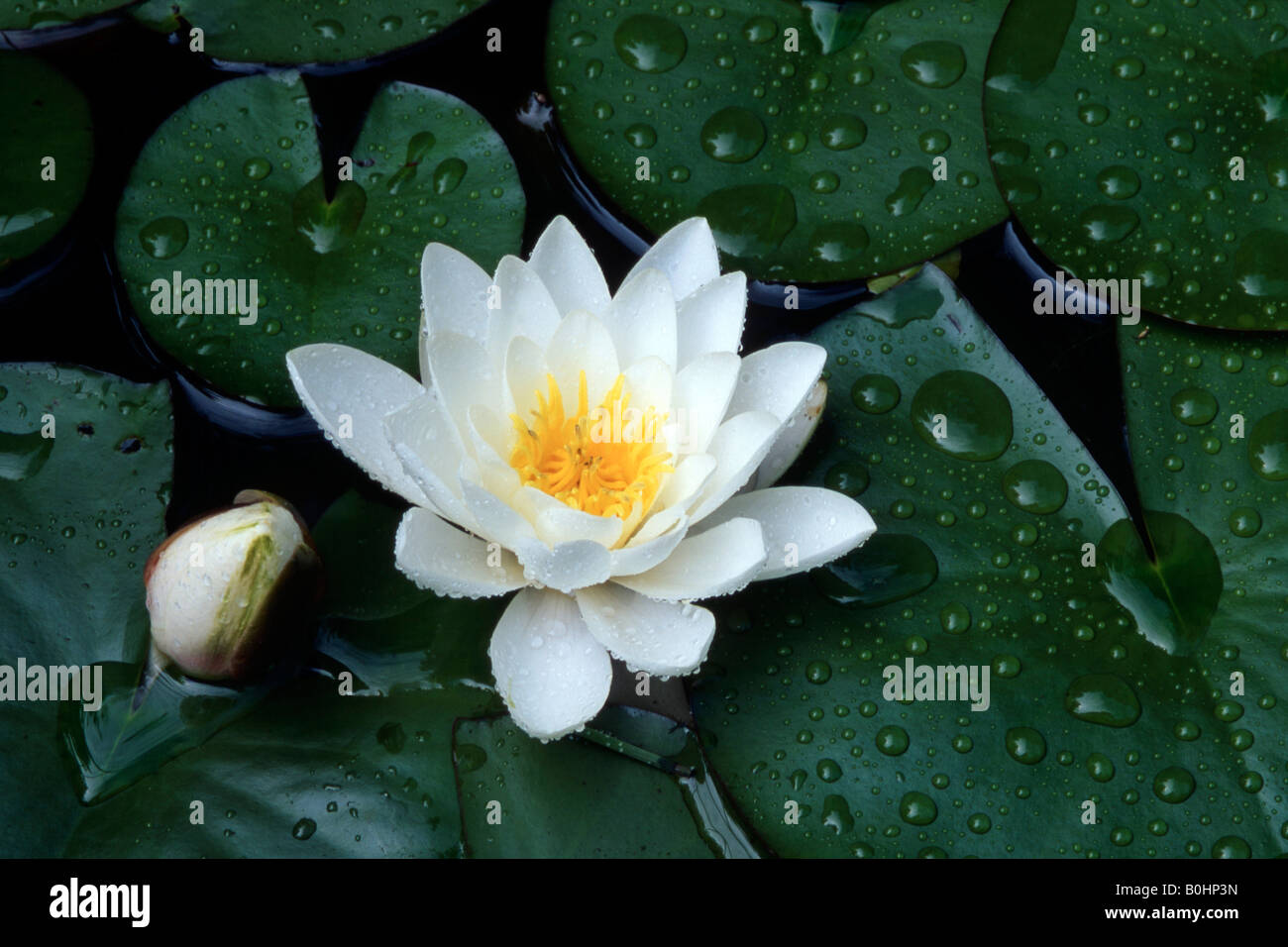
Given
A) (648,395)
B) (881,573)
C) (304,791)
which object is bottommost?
(304,791)

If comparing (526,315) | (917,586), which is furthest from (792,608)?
(526,315)

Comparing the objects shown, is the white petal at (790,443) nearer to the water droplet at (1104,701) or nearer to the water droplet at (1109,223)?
the water droplet at (1104,701)

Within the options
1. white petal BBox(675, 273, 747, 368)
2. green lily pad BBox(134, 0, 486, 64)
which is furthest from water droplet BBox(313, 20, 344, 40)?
white petal BBox(675, 273, 747, 368)

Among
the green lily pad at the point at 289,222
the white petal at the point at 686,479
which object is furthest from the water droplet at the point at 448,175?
the white petal at the point at 686,479

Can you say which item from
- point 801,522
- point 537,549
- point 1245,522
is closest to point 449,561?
point 537,549

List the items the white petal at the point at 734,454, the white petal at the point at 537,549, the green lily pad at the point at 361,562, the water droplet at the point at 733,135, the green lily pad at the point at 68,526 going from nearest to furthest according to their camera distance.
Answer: the white petal at the point at 537,549 → the white petal at the point at 734,454 → the green lily pad at the point at 68,526 → the green lily pad at the point at 361,562 → the water droplet at the point at 733,135

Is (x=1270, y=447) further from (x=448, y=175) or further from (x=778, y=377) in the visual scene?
(x=448, y=175)
